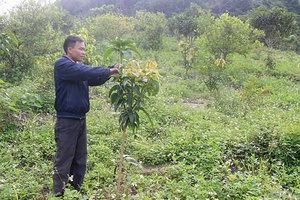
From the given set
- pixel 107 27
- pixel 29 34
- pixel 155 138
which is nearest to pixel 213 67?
pixel 155 138

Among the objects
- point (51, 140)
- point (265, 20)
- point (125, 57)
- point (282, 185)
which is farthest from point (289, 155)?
point (265, 20)

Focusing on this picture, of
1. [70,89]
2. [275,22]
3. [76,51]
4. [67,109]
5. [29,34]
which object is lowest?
[67,109]

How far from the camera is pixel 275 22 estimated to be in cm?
1731

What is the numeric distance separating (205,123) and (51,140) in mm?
2626

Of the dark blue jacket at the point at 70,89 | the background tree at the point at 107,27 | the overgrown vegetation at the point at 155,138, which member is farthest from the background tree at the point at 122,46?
the background tree at the point at 107,27

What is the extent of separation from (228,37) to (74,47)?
10.0m

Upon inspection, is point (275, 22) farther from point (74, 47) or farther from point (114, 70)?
point (114, 70)

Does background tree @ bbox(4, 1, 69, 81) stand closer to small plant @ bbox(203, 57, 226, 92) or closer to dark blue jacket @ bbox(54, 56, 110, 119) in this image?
small plant @ bbox(203, 57, 226, 92)

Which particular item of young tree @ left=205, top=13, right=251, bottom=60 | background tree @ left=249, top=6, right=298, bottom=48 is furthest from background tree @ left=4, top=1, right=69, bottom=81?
background tree @ left=249, top=6, right=298, bottom=48

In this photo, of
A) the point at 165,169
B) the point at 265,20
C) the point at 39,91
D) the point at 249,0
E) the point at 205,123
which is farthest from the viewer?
the point at 249,0

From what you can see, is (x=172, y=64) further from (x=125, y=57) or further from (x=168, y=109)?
(x=125, y=57)

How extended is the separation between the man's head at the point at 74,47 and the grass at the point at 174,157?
989 millimetres

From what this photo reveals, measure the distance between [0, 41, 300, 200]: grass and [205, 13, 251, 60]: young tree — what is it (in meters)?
6.01

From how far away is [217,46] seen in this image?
11891 millimetres
